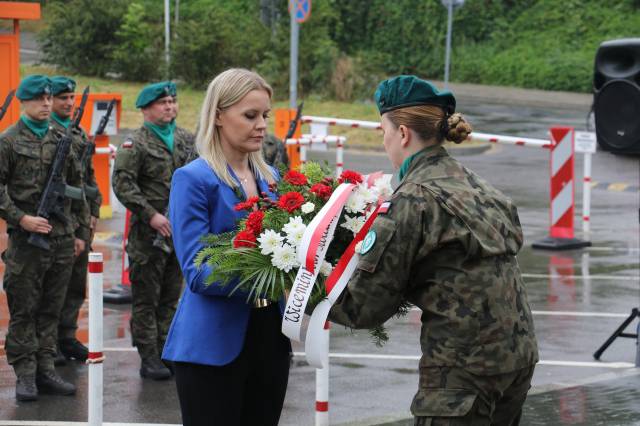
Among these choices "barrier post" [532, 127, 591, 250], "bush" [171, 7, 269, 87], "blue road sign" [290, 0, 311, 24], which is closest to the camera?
"barrier post" [532, 127, 591, 250]

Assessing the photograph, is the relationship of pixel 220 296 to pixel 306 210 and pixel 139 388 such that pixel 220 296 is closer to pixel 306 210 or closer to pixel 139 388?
pixel 306 210

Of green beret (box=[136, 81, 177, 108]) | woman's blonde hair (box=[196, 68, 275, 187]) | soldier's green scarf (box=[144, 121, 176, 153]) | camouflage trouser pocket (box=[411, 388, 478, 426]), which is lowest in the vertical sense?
soldier's green scarf (box=[144, 121, 176, 153])

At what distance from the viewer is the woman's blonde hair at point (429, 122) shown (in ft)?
13.2

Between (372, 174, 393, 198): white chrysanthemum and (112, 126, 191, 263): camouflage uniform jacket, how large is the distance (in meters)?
4.34

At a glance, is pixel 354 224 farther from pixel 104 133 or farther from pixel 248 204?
pixel 104 133

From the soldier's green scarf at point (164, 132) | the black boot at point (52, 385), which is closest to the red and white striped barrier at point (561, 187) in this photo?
the soldier's green scarf at point (164, 132)

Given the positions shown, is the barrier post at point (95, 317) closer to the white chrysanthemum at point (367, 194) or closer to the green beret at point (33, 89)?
the white chrysanthemum at point (367, 194)

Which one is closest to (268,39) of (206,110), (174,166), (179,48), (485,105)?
(179,48)

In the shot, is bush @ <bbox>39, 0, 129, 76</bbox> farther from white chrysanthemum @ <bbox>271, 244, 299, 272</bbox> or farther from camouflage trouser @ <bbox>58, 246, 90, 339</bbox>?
white chrysanthemum @ <bbox>271, 244, 299, 272</bbox>

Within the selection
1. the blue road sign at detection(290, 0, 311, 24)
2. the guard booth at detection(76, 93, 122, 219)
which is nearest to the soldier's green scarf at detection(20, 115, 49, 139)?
the guard booth at detection(76, 93, 122, 219)

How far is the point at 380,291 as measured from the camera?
395 centimetres

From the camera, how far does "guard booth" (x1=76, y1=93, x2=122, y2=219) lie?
15.9m

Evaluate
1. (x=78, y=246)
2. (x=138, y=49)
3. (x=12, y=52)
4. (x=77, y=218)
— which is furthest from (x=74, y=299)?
(x=138, y=49)

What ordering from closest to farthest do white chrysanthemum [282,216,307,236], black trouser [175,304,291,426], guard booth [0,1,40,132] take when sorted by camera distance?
white chrysanthemum [282,216,307,236]
black trouser [175,304,291,426]
guard booth [0,1,40,132]
